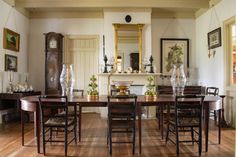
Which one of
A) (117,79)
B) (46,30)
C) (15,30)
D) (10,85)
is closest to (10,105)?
(10,85)

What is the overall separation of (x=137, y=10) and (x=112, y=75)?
182 centimetres

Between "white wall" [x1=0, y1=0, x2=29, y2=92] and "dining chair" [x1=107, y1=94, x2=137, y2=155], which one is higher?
"white wall" [x1=0, y1=0, x2=29, y2=92]

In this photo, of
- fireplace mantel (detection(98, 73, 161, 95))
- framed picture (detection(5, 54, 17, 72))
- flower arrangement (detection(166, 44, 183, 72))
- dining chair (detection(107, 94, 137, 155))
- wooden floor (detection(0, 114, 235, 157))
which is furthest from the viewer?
flower arrangement (detection(166, 44, 183, 72))

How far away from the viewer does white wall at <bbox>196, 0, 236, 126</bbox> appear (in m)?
5.39

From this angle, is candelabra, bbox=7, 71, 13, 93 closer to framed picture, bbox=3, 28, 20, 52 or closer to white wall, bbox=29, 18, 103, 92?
framed picture, bbox=3, 28, 20, 52

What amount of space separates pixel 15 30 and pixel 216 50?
4852mm

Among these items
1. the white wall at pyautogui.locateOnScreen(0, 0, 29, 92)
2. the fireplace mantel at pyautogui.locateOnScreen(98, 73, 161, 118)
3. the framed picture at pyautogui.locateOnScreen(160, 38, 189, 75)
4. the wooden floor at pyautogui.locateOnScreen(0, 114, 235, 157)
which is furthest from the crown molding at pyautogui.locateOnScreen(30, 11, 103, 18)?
the wooden floor at pyautogui.locateOnScreen(0, 114, 235, 157)

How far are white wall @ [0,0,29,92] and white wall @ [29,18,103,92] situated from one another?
0.67ft

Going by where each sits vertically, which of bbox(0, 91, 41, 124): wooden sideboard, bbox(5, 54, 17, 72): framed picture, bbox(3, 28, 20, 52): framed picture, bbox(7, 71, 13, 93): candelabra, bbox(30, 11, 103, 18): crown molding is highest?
bbox(30, 11, 103, 18): crown molding

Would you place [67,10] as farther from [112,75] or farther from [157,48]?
[157,48]

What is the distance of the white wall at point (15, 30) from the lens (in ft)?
18.4

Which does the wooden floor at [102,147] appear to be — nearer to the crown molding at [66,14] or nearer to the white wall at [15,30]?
the white wall at [15,30]

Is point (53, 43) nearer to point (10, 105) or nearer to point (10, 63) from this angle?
point (10, 63)

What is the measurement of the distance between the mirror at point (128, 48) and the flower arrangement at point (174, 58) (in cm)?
92
